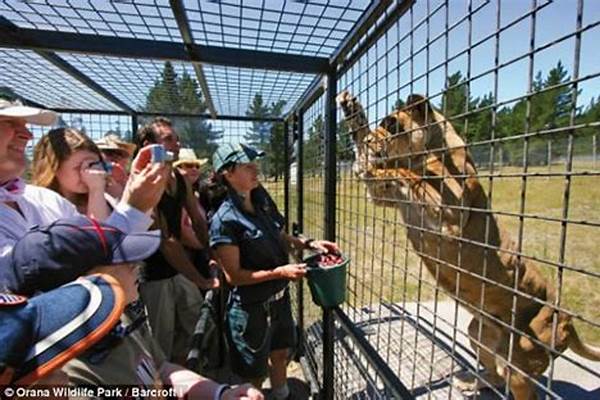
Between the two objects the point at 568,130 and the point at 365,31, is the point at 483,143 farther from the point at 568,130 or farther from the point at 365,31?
the point at 365,31

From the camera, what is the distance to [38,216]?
1326mm

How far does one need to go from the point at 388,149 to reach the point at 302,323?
8.30 feet

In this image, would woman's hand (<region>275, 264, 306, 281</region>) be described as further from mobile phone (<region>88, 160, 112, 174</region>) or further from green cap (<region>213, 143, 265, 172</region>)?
mobile phone (<region>88, 160, 112, 174</region>)

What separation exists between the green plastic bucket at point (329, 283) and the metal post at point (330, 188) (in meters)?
0.20

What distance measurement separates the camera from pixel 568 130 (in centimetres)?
73

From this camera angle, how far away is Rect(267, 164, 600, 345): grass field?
97 centimetres

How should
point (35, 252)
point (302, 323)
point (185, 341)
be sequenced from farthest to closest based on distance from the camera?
point (302, 323) < point (185, 341) < point (35, 252)

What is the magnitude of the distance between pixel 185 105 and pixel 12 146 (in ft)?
13.3

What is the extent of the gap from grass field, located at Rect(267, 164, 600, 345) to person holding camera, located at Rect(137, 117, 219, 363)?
43.2 inches

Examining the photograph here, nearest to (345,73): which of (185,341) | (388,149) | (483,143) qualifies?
(388,149)

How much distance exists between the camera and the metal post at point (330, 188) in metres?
2.39

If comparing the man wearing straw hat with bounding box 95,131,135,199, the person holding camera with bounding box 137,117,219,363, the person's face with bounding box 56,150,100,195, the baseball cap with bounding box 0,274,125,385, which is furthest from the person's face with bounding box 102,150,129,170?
the baseball cap with bounding box 0,274,125,385

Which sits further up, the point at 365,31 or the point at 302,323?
the point at 365,31

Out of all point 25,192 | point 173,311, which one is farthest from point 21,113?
point 173,311
